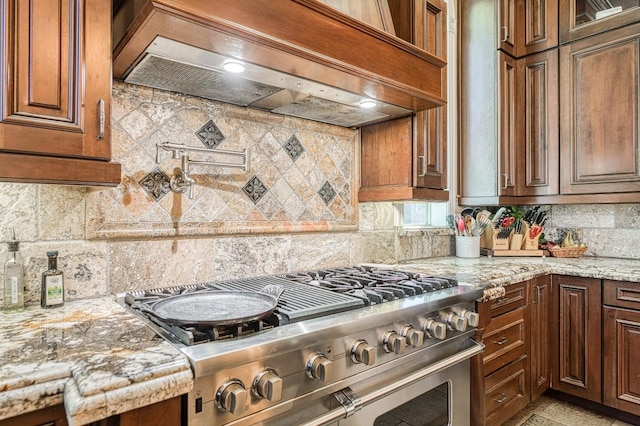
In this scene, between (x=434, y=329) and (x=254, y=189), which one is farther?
(x=254, y=189)

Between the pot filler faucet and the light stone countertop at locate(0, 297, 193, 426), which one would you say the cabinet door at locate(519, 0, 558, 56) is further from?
the light stone countertop at locate(0, 297, 193, 426)

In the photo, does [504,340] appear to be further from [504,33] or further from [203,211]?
[504,33]

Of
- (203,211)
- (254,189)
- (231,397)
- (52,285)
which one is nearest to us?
(231,397)

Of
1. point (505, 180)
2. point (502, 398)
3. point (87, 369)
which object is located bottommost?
point (502, 398)

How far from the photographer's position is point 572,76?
2.48 meters

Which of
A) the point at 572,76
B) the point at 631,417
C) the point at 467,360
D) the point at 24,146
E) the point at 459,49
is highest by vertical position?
the point at 459,49

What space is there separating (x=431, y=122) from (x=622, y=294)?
1.37 metres

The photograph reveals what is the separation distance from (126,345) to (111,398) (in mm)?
189

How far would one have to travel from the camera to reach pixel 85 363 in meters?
0.75

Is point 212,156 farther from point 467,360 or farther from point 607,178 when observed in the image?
point 607,178

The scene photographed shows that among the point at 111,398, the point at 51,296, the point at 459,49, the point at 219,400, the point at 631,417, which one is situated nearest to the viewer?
the point at 111,398

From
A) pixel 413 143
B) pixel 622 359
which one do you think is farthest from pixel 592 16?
pixel 622 359

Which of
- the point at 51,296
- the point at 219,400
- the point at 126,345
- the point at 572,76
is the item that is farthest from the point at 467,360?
the point at 572,76

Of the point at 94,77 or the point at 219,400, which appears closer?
the point at 219,400
